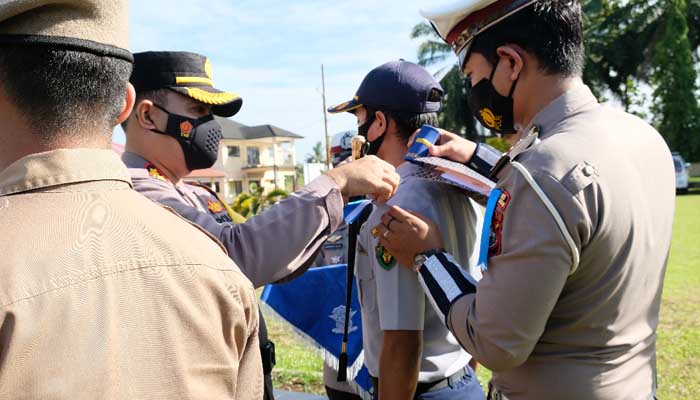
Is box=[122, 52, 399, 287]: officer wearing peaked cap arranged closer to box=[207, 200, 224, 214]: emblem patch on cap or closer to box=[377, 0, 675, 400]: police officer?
box=[207, 200, 224, 214]: emblem patch on cap

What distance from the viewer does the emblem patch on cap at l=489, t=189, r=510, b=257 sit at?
159 centimetres

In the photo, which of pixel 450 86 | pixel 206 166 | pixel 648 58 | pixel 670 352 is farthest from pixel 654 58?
pixel 206 166

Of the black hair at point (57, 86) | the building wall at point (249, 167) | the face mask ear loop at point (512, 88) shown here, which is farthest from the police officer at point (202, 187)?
the building wall at point (249, 167)

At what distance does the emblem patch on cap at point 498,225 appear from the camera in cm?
159

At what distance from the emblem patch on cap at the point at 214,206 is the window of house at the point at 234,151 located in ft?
176

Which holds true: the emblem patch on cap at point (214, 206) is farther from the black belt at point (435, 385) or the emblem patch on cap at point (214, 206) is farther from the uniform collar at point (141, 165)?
the black belt at point (435, 385)

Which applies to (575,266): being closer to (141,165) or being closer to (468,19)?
(468,19)

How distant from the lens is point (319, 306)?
3.57 meters

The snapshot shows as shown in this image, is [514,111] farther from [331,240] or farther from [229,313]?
[331,240]

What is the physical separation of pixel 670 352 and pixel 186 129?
475 cm

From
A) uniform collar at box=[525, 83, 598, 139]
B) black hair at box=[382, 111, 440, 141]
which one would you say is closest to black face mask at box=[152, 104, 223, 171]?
black hair at box=[382, 111, 440, 141]

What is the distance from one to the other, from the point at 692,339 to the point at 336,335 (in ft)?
13.0

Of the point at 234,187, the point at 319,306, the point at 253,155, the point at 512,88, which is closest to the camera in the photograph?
the point at 512,88

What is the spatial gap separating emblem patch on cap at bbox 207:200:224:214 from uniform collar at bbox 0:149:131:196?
1.69 metres
